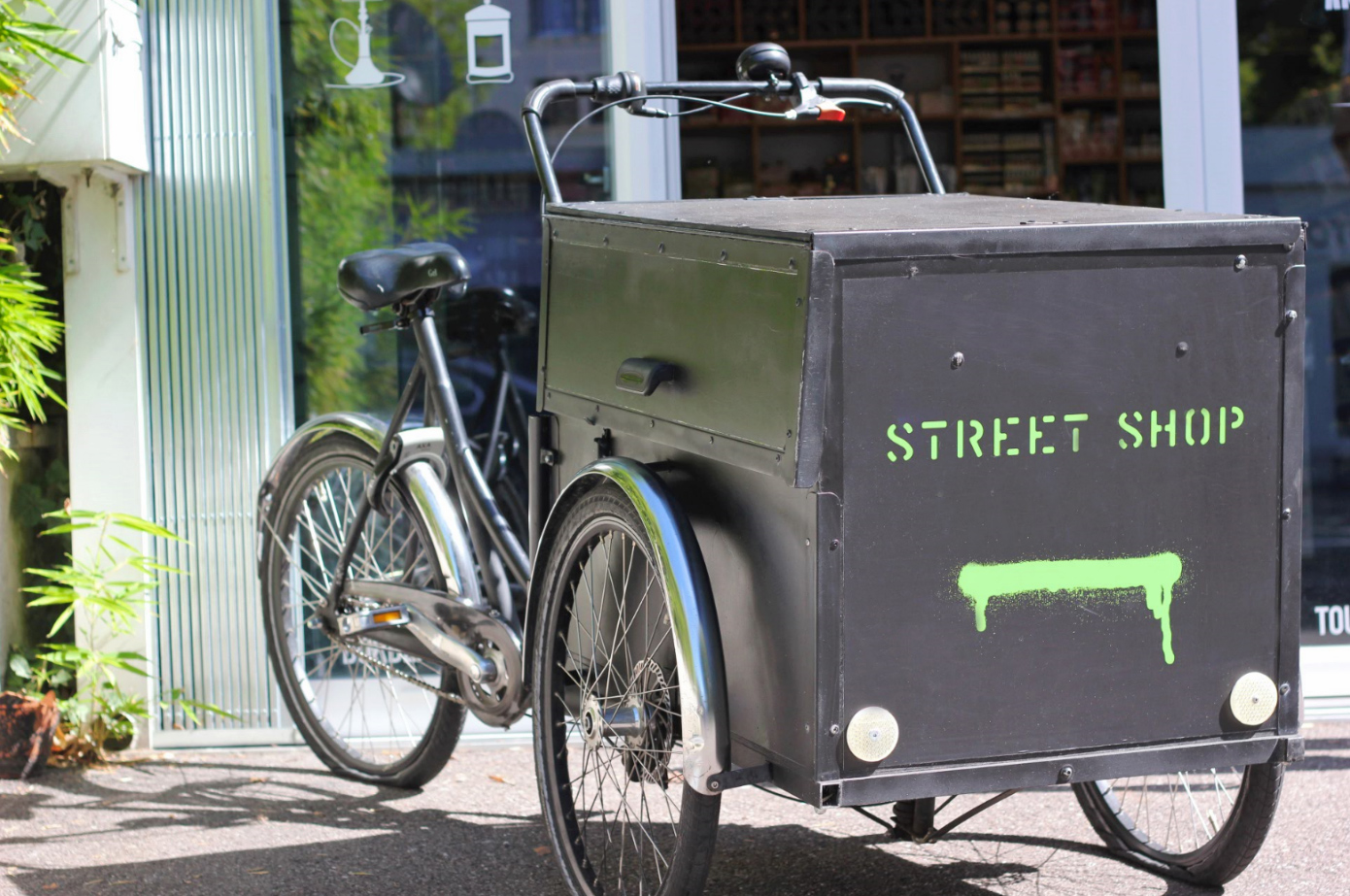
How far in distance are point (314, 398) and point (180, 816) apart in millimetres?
1382

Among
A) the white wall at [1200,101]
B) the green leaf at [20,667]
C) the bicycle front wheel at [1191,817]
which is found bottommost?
the bicycle front wheel at [1191,817]

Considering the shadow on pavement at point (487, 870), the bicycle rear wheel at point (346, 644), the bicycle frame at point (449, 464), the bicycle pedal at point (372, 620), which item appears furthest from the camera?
the bicycle rear wheel at point (346, 644)

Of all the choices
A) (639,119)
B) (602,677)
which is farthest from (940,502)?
(639,119)

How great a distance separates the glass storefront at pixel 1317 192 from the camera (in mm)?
5293

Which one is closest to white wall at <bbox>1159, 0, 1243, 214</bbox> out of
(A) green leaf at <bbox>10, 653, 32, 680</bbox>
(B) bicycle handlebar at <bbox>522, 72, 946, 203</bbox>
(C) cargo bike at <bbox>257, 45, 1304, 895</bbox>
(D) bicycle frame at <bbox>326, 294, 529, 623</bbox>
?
(B) bicycle handlebar at <bbox>522, 72, 946, 203</bbox>

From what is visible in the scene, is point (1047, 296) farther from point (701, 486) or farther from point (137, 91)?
point (137, 91)

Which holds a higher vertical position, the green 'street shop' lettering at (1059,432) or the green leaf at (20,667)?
the green 'street shop' lettering at (1059,432)

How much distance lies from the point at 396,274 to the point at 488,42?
1.30 m

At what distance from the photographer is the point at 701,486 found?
2885 mm

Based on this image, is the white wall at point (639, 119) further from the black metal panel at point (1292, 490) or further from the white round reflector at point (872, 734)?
the white round reflector at point (872, 734)

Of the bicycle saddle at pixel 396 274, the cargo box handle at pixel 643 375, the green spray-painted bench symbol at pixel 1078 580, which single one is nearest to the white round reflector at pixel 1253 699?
the green spray-painted bench symbol at pixel 1078 580

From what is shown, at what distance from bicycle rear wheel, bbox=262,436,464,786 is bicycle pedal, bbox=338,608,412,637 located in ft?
0.20

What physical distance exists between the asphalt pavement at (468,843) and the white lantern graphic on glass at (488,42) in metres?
2.08

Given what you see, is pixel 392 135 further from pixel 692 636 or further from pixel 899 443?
pixel 899 443
